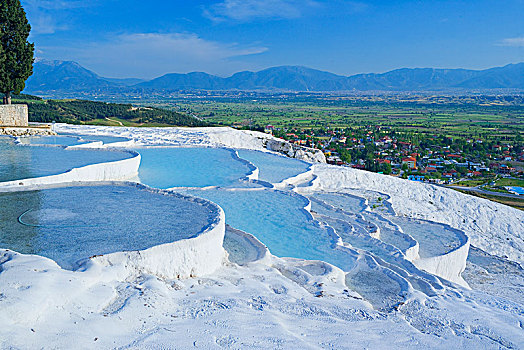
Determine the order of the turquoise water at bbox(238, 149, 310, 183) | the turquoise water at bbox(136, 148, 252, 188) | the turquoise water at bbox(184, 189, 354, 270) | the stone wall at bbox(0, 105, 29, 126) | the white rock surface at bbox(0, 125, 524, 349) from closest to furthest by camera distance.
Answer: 1. the white rock surface at bbox(0, 125, 524, 349)
2. the turquoise water at bbox(184, 189, 354, 270)
3. the turquoise water at bbox(136, 148, 252, 188)
4. the turquoise water at bbox(238, 149, 310, 183)
5. the stone wall at bbox(0, 105, 29, 126)

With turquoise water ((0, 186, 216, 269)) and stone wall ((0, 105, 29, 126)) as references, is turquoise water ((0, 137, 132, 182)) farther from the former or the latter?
stone wall ((0, 105, 29, 126))

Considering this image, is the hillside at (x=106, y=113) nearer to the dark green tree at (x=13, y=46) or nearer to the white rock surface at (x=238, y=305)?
the dark green tree at (x=13, y=46)

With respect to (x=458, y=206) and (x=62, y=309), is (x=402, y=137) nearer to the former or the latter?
(x=458, y=206)

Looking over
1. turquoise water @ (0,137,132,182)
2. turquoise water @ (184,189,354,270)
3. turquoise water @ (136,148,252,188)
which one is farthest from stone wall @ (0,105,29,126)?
turquoise water @ (184,189,354,270)

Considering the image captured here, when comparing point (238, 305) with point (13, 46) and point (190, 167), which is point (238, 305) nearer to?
point (190, 167)

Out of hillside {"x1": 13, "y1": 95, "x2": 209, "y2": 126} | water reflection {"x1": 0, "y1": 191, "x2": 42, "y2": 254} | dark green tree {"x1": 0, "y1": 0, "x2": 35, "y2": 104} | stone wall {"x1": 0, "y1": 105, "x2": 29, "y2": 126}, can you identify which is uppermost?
Result: dark green tree {"x1": 0, "y1": 0, "x2": 35, "y2": 104}

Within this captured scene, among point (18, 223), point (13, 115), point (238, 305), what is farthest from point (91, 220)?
point (13, 115)
